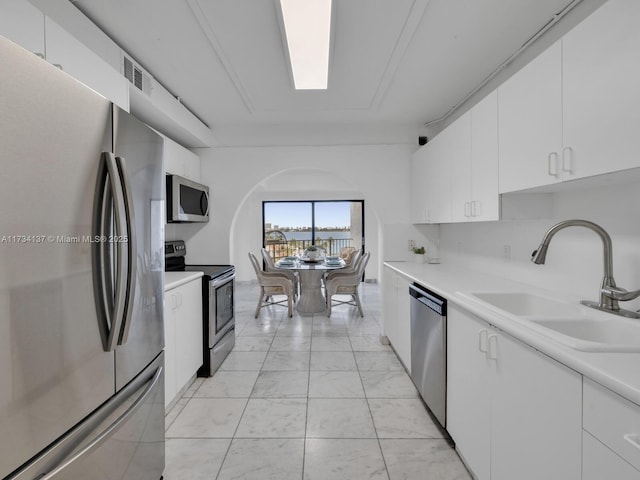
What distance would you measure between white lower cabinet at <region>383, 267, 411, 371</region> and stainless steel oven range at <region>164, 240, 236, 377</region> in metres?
1.69

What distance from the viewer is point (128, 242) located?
47.8 inches

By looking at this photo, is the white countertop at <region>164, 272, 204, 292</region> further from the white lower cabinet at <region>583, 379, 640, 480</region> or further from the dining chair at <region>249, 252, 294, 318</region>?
the white lower cabinet at <region>583, 379, 640, 480</region>

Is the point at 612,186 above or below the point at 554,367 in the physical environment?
above

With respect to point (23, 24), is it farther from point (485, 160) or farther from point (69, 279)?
point (485, 160)

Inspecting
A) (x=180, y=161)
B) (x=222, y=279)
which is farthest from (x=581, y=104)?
(x=180, y=161)

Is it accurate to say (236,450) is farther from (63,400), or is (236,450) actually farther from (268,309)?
(268,309)

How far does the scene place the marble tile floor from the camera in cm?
170

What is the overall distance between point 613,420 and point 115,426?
1.58 m

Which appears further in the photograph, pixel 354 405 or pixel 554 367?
pixel 354 405

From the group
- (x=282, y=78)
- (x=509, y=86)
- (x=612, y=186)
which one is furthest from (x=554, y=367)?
(x=282, y=78)

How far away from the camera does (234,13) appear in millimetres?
1803

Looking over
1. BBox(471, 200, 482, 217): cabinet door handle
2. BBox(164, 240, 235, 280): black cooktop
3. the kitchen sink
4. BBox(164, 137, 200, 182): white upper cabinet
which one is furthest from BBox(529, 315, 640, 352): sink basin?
BBox(164, 137, 200, 182): white upper cabinet

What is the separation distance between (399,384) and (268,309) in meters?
3.01

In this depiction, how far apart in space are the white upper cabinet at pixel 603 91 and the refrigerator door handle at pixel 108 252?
1767mm
